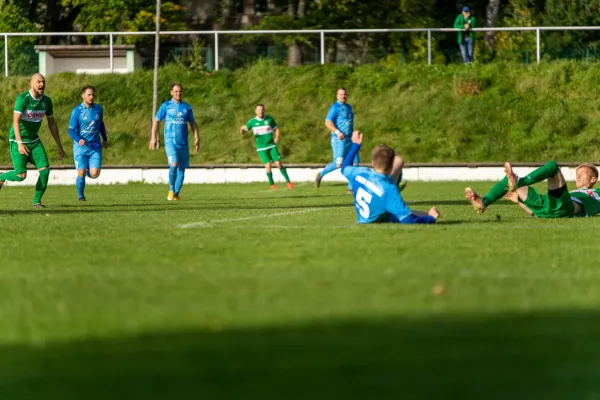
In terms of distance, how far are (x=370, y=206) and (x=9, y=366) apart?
285 inches

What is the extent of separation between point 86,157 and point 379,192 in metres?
10.1

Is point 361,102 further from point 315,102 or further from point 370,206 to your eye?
point 370,206

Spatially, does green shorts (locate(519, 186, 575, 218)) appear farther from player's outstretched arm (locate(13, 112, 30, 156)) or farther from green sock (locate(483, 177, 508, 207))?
player's outstretched arm (locate(13, 112, 30, 156))

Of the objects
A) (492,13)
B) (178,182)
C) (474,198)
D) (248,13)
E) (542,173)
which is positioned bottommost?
(178,182)

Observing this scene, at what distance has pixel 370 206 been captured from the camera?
11742 millimetres

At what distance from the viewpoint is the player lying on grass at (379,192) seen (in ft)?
36.9

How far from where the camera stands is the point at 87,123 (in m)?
20.5

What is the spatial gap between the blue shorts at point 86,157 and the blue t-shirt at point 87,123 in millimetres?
124

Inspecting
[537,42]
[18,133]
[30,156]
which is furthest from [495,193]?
[537,42]

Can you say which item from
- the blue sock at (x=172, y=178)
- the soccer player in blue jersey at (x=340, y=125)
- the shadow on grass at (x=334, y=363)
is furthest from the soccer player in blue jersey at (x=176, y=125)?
the shadow on grass at (x=334, y=363)

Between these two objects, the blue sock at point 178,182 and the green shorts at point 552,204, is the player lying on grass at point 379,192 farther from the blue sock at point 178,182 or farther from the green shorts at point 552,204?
the blue sock at point 178,182

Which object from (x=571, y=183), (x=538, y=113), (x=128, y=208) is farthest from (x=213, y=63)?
(x=128, y=208)

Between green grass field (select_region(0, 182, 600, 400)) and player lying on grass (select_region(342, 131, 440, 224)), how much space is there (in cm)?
32

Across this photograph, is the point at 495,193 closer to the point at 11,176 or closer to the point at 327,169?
the point at 11,176
